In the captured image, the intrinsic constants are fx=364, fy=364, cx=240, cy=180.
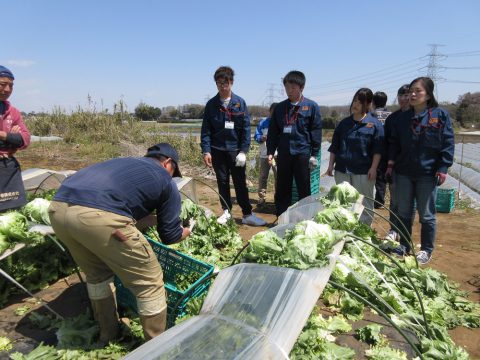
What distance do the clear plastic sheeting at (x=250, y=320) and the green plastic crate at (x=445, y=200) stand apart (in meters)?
5.98

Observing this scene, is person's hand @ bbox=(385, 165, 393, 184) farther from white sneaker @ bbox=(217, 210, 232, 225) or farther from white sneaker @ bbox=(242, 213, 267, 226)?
white sneaker @ bbox=(217, 210, 232, 225)

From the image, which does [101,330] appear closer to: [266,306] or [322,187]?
[266,306]

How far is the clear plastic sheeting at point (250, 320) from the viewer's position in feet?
5.83

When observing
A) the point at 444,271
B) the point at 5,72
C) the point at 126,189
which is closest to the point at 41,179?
the point at 5,72

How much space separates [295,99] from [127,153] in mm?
11116

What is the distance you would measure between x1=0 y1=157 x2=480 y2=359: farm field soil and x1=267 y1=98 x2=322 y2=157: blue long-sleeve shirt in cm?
148

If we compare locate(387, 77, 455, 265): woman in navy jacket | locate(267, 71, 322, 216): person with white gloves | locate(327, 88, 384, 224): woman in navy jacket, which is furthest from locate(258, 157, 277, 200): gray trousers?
locate(387, 77, 455, 265): woman in navy jacket

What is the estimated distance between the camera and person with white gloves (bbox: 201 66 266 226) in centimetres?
555

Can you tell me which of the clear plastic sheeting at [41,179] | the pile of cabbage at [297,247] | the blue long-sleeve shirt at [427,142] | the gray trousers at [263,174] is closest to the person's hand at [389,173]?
Answer: the blue long-sleeve shirt at [427,142]

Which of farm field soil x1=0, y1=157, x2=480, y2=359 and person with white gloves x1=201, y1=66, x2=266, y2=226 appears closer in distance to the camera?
farm field soil x1=0, y1=157, x2=480, y2=359

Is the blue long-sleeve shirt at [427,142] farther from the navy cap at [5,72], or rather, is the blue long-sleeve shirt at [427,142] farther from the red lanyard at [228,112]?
the navy cap at [5,72]

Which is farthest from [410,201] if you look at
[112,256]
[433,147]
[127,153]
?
[127,153]

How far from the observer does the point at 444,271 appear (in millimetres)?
4445

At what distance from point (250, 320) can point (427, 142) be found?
10.7ft
